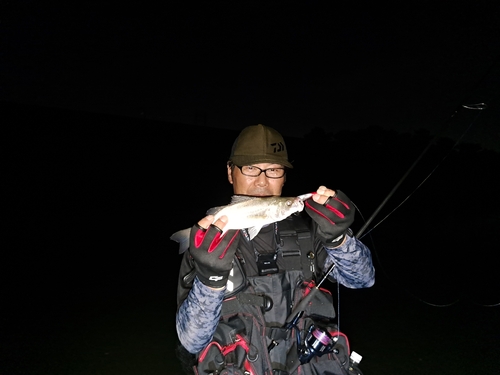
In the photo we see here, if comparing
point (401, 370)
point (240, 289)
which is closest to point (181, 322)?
point (240, 289)

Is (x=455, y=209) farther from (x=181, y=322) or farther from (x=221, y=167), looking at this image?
(x=181, y=322)

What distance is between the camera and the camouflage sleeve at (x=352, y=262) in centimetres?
262

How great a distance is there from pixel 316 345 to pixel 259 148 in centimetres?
163

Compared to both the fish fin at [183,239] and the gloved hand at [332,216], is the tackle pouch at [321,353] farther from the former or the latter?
the fish fin at [183,239]

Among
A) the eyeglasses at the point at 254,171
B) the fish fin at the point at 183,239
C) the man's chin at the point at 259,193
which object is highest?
the eyeglasses at the point at 254,171

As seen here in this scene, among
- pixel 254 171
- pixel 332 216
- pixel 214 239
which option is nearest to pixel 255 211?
pixel 214 239

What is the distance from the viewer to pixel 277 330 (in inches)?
94.2

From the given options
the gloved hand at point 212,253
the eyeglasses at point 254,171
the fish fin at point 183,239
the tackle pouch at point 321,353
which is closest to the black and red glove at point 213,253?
the gloved hand at point 212,253

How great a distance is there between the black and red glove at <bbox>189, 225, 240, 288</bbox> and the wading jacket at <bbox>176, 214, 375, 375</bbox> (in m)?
0.08

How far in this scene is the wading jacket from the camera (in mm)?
2252

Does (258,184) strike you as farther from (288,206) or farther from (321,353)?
(321,353)

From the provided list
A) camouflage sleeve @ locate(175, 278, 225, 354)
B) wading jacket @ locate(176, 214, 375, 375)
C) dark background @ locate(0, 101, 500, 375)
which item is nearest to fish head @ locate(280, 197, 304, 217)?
wading jacket @ locate(176, 214, 375, 375)

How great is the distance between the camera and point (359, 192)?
23141mm

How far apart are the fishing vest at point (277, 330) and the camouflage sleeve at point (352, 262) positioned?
0.75ft
